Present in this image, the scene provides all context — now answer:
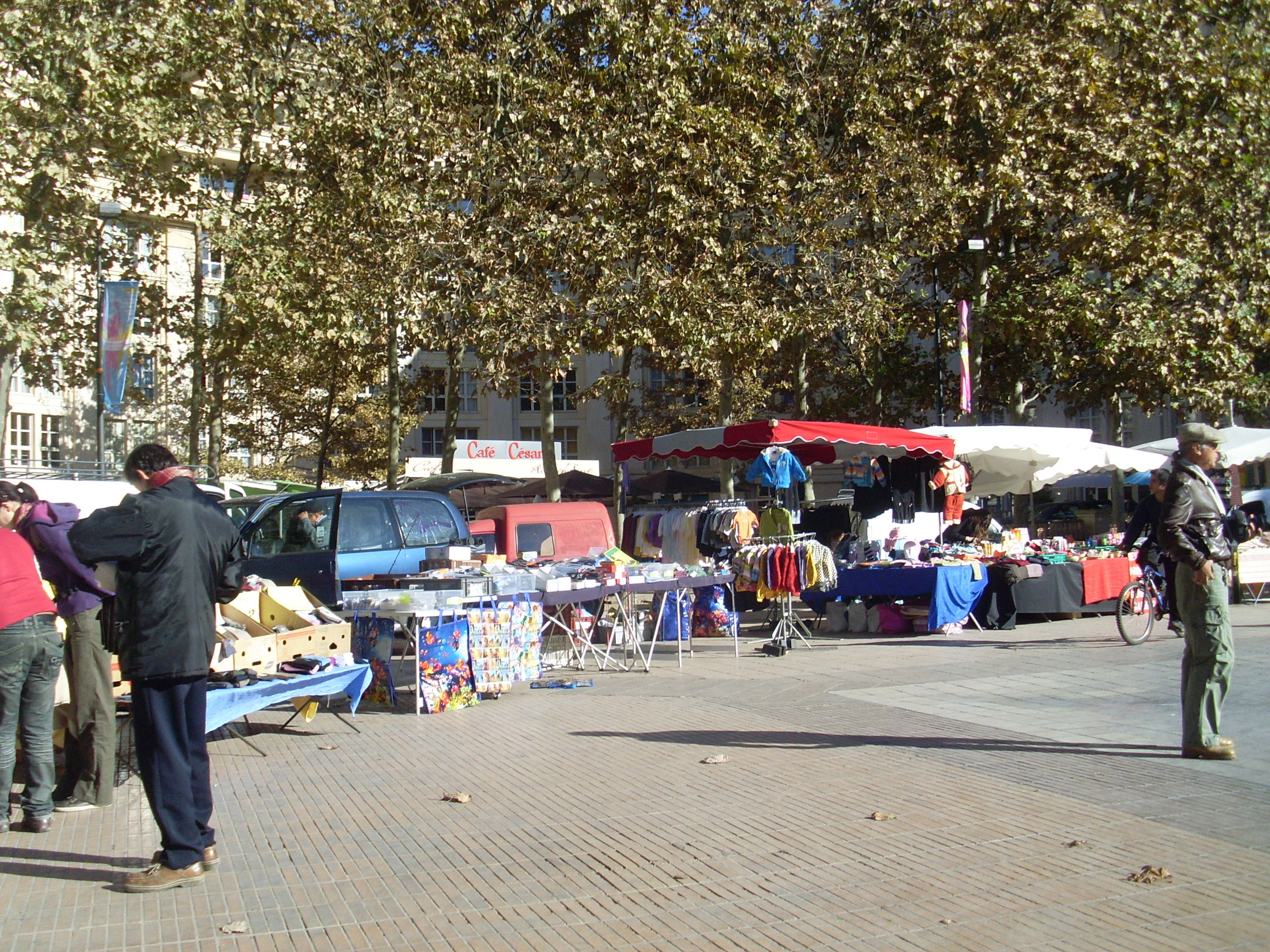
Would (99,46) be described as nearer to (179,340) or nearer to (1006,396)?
(179,340)

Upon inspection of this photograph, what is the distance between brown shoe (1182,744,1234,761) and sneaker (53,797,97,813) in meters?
6.53

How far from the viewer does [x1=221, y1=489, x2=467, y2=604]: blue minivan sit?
12.6 meters

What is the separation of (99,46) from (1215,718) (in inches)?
→ 790

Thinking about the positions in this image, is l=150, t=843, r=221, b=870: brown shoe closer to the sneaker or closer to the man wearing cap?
the sneaker

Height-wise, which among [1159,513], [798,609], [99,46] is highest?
[99,46]

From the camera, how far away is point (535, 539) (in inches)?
585

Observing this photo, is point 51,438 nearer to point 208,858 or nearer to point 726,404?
point 726,404

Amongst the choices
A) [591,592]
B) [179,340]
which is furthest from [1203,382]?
[179,340]

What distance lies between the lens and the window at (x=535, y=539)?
1476cm

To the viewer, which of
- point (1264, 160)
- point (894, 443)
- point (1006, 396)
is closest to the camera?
point (894, 443)

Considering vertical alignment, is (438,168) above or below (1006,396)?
above

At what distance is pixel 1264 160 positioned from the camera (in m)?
28.7

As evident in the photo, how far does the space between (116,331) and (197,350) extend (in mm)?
2108

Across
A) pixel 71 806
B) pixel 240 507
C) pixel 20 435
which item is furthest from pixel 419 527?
pixel 20 435
